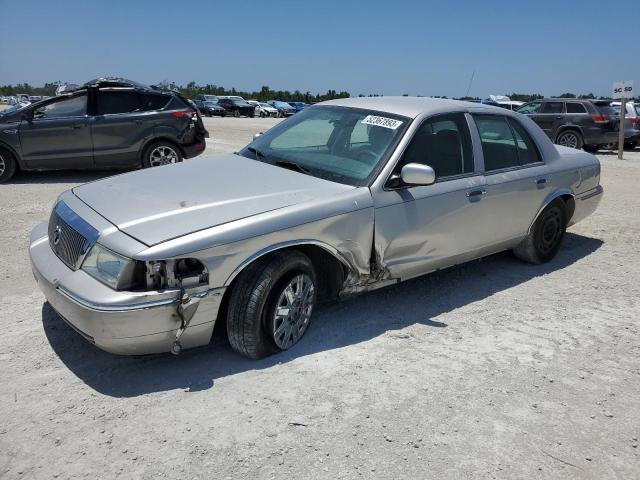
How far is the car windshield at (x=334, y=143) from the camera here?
4176 millimetres

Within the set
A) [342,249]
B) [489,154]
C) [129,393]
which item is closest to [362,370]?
[342,249]

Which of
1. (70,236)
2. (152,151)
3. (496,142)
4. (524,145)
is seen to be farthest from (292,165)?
(152,151)

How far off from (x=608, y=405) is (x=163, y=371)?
2.64 m

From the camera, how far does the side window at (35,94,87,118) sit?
9.30 metres

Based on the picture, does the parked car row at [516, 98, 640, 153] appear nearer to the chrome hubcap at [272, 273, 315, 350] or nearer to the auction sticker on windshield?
the auction sticker on windshield

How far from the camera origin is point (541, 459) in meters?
2.86

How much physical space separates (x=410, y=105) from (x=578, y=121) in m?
14.7

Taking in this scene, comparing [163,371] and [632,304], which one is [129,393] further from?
[632,304]

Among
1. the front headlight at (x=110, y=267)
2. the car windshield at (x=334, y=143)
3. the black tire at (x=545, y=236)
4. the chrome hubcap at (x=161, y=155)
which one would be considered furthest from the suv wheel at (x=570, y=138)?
the front headlight at (x=110, y=267)

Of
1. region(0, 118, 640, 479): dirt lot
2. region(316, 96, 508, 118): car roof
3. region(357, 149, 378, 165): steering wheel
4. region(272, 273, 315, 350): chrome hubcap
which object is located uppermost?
region(316, 96, 508, 118): car roof

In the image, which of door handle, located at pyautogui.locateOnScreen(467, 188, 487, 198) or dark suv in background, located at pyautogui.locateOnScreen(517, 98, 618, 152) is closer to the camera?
door handle, located at pyautogui.locateOnScreen(467, 188, 487, 198)

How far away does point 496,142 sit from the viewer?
506cm

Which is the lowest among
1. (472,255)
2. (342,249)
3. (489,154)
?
(472,255)

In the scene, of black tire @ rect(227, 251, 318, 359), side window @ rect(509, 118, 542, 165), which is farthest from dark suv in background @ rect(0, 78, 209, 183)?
black tire @ rect(227, 251, 318, 359)
